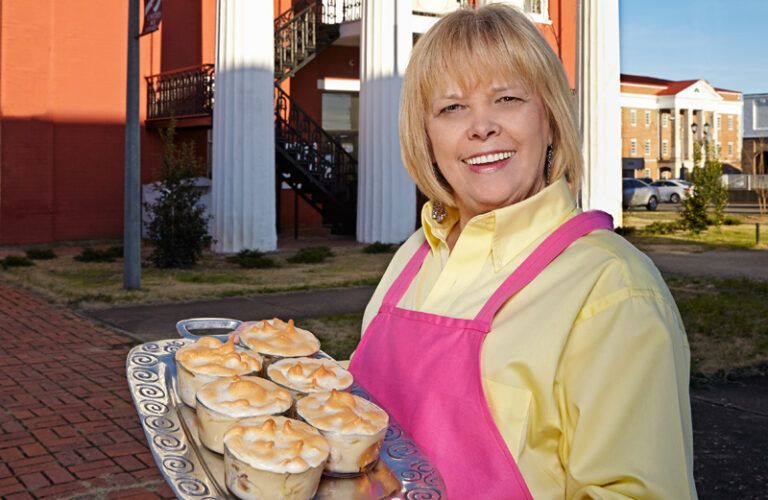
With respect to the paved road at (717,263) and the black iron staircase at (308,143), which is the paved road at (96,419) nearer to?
the paved road at (717,263)

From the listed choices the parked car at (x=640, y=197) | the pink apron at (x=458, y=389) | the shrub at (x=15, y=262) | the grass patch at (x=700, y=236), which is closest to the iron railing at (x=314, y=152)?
the shrub at (x=15, y=262)

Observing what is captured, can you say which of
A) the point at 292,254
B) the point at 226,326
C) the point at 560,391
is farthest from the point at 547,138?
the point at 292,254

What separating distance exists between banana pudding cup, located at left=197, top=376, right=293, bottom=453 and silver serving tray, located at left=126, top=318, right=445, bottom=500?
40 mm

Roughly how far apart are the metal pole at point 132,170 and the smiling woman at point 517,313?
10232 millimetres

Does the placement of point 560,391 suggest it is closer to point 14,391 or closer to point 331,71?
point 14,391

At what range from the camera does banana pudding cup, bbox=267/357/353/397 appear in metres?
2.34

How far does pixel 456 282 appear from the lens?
6.77ft

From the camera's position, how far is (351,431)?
1976mm

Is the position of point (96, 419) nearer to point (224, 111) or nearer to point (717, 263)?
point (224, 111)

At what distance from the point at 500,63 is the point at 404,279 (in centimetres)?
70

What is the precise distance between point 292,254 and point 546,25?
44.1 feet

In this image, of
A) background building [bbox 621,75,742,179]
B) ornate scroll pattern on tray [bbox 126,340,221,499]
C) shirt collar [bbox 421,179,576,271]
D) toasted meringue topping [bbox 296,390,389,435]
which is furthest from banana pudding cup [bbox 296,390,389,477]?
background building [bbox 621,75,742,179]

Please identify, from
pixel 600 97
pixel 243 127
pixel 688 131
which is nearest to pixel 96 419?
pixel 243 127

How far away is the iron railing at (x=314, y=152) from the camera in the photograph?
20.3m
